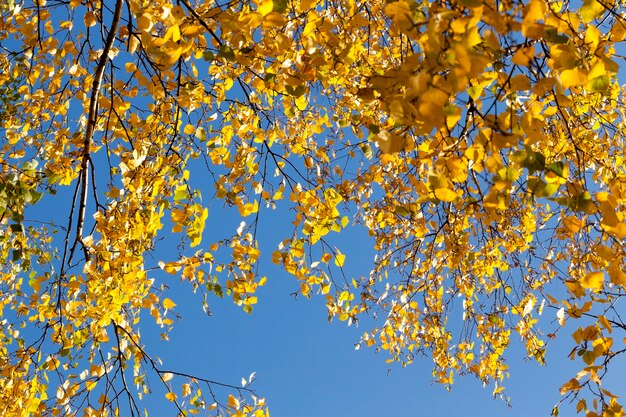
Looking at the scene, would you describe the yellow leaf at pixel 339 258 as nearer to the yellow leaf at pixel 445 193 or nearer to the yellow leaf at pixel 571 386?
the yellow leaf at pixel 571 386

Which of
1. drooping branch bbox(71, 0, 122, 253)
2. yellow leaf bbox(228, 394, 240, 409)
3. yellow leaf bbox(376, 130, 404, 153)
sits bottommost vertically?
yellow leaf bbox(376, 130, 404, 153)

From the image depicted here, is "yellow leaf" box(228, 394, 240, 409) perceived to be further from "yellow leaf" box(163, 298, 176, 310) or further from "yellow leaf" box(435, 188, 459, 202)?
"yellow leaf" box(435, 188, 459, 202)

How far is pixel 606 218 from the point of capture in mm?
1286

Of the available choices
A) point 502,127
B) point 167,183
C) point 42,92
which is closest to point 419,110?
point 502,127

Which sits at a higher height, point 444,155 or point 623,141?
point 623,141

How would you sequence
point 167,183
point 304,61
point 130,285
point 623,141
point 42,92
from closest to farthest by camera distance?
1. point 304,61
2. point 130,285
3. point 167,183
4. point 42,92
5. point 623,141

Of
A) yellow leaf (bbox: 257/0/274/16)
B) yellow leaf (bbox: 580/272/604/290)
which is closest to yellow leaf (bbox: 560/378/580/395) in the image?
yellow leaf (bbox: 580/272/604/290)

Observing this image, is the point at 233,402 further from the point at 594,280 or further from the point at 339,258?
the point at 594,280

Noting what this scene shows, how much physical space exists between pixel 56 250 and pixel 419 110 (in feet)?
Result: 15.3

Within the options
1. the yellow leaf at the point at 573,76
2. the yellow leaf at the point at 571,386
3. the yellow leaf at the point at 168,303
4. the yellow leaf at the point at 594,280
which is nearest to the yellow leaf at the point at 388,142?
the yellow leaf at the point at 573,76

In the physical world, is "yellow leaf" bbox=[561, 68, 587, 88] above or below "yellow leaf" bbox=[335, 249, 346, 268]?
below

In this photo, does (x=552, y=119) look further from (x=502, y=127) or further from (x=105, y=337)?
(x=105, y=337)

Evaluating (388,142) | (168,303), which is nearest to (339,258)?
(168,303)

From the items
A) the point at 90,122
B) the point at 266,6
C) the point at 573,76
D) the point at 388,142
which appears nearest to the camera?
the point at 388,142
